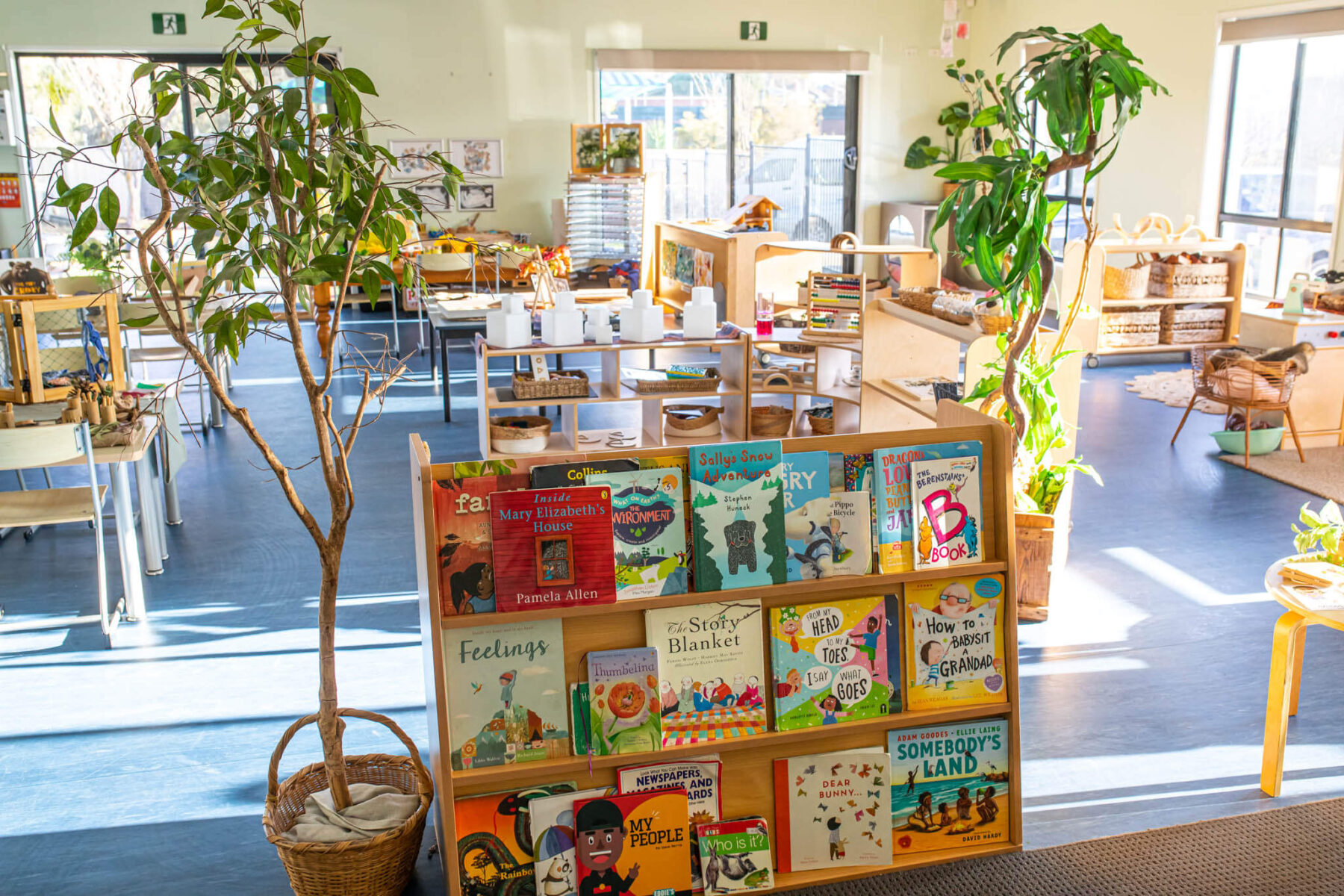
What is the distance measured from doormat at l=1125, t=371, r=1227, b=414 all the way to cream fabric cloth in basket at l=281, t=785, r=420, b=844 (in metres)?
6.85

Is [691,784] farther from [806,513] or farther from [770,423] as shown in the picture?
[770,423]

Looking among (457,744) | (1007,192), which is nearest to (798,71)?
(1007,192)

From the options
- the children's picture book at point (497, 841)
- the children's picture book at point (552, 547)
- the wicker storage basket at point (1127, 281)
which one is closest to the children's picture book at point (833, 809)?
the children's picture book at point (497, 841)

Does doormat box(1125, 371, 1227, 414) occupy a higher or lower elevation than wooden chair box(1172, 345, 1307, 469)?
lower

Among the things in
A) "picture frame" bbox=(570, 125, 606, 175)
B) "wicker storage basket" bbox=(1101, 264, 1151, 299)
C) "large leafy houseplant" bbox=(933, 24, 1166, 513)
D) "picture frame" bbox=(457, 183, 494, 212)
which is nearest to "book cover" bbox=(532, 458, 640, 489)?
"large leafy houseplant" bbox=(933, 24, 1166, 513)

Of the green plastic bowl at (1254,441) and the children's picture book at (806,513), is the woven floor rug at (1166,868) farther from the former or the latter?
the green plastic bowl at (1254,441)

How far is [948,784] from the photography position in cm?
300

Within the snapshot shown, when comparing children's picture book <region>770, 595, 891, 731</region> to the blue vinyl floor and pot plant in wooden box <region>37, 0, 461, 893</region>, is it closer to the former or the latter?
the blue vinyl floor

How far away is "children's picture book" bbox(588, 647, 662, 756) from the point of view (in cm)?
270

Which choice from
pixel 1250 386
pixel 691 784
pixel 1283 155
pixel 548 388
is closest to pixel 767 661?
pixel 691 784

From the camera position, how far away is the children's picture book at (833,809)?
2895mm

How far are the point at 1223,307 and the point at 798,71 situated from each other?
558 cm

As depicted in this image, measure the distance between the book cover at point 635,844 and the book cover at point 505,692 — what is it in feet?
0.68

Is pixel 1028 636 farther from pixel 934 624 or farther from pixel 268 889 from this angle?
pixel 268 889
